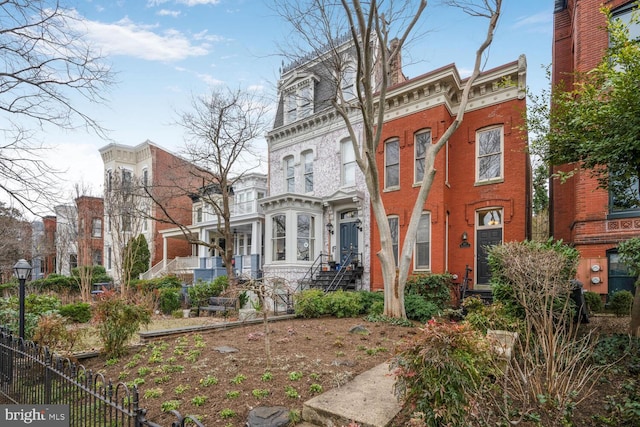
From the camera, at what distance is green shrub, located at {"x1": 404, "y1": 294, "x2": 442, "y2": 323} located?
35.6ft

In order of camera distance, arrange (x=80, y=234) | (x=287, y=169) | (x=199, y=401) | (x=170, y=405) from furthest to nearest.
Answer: (x=80, y=234) → (x=287, y=169) → (x=199, y=401) → (x=170, y=405)

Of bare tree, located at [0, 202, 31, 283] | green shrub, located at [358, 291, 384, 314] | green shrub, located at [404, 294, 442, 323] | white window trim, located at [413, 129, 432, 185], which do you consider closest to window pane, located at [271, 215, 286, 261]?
green shrub, located at [358, 291, 384, 314]

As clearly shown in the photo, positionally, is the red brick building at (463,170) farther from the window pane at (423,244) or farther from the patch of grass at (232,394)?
the patch of grass at (232,394)

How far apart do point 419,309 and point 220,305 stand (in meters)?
7.19

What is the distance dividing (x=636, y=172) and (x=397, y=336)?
552 centimetres

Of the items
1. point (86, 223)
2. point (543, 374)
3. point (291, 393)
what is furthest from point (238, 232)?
point (543, 374)

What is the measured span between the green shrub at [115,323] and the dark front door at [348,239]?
10.3 meters

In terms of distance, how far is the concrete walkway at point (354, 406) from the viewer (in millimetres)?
3666

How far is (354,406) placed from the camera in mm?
3979

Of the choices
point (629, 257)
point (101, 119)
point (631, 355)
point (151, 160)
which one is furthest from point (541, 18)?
point (151, 160)

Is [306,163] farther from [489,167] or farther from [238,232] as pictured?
[238,232]

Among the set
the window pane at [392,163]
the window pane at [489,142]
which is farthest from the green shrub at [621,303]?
the window pane at [392,163]

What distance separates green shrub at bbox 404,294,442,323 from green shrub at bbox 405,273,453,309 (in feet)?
3.36

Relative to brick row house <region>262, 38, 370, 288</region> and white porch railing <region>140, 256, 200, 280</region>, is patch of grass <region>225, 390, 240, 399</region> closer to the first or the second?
brick row house <region>262, 38, 370, 288</region>
